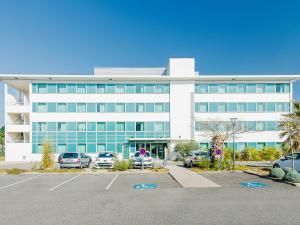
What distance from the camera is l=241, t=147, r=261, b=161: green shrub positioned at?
97.6ft

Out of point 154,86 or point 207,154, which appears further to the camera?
point 154,86

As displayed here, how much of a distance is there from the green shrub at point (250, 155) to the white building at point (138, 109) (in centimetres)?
255

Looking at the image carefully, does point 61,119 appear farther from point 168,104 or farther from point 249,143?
point 249,143

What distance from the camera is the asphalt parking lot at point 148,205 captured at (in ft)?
22.6

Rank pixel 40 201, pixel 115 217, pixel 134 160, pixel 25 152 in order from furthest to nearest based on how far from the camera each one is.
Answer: pixel 25 152
pixel 134 160
pixel 40 201
pixel 115 217

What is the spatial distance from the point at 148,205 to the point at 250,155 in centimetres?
2527

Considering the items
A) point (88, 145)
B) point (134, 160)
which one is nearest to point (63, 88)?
point (88, 145)

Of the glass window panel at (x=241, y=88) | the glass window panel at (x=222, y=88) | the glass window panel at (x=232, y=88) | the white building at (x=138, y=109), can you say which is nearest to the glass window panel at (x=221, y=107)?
the white building at (x=138, y=109)

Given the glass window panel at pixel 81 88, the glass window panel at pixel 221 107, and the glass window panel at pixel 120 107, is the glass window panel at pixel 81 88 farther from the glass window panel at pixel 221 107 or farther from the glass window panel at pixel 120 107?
the glass window panel at pixel 221 107

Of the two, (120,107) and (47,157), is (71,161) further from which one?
(120,107)

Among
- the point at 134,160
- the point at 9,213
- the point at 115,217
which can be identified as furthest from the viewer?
the point at 134,160

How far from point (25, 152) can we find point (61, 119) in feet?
22.0

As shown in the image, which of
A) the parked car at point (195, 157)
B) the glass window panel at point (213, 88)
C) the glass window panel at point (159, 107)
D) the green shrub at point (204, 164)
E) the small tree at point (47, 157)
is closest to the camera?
the green shrub at point (204, 164)

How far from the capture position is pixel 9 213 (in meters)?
7.63
